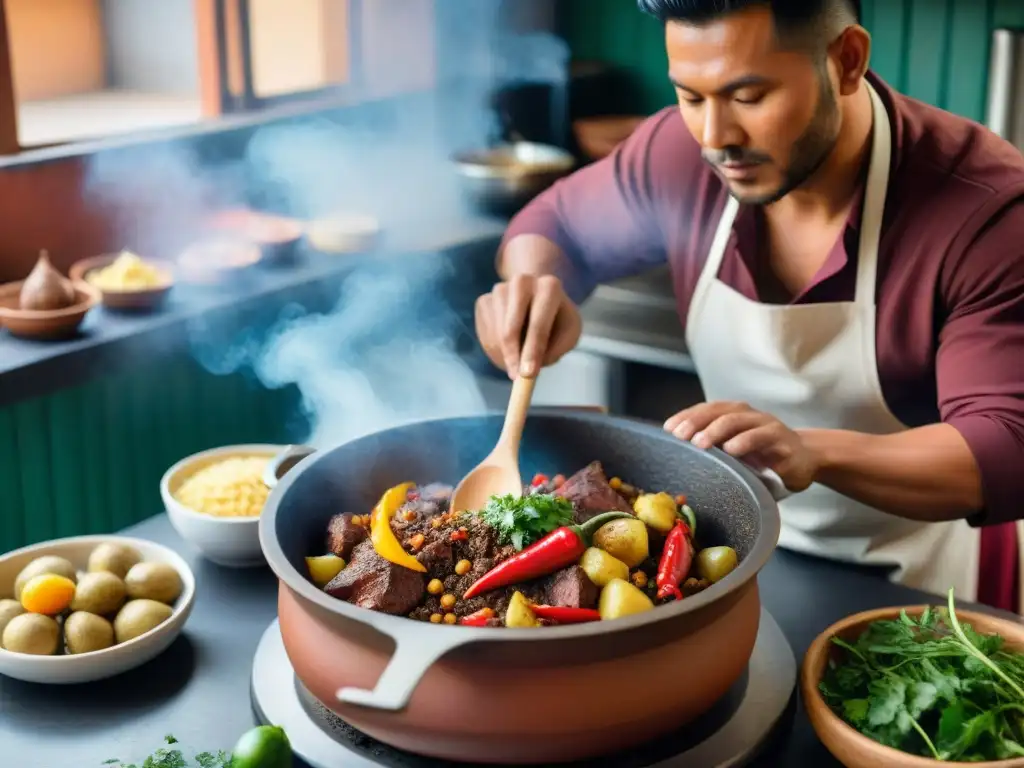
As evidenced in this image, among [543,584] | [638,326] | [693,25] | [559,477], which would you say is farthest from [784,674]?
[638,326]

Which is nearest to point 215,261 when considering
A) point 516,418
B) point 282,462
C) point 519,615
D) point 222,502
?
point 222,502

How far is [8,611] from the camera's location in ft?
4.81

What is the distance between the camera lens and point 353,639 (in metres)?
1.18

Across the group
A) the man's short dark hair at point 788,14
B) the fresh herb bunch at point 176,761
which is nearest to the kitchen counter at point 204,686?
the fresh herb bunch at point 176,761

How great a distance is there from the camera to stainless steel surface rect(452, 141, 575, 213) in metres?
3.64

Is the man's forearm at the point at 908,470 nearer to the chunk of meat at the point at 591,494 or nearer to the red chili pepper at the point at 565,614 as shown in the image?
the chunk of meat at the point at 591,494

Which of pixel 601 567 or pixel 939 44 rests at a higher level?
pixel 939 44

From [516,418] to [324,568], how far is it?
359mm

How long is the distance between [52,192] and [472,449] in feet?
6.06

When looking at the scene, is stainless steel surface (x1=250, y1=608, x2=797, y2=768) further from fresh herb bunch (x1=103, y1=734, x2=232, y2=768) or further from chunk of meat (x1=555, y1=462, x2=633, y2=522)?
chunk of meat (x1=555, y1=462, x2=633, y2=522)

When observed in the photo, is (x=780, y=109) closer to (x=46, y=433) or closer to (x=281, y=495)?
(x=281, y=495)

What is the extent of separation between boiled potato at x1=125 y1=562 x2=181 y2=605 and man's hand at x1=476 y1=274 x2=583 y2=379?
58 centimetres

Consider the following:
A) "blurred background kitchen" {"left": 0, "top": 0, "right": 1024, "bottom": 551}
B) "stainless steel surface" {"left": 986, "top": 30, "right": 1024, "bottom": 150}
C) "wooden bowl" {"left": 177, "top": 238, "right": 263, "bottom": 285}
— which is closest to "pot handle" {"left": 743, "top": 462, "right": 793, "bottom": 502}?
"blurred background kitchen" {"left": 0, "top": 0, "right": 1024, "bottom": 551}

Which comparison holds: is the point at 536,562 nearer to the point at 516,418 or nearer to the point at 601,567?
the point at 601,567
